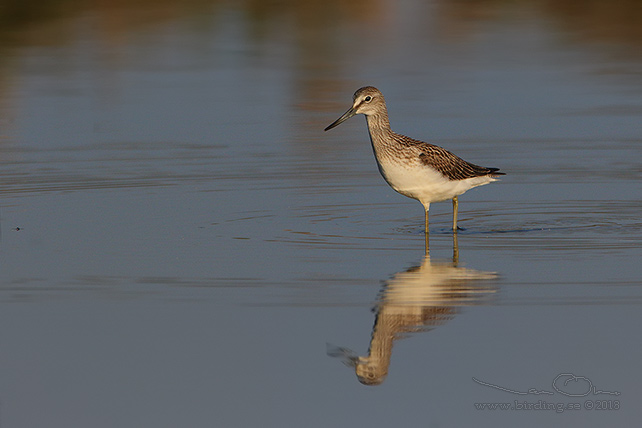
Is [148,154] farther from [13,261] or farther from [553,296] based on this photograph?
[553,296]

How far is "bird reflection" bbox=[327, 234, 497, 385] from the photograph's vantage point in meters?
7.54

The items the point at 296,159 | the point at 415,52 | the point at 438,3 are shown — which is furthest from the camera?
the point at 438,3

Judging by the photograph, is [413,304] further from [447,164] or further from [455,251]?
[447,164]

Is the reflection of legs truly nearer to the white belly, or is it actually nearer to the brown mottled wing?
the white belly

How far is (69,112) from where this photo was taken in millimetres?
18578

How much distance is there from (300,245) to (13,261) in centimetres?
234

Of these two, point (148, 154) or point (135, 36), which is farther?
point (135, 36)

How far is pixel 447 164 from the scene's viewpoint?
1202cm

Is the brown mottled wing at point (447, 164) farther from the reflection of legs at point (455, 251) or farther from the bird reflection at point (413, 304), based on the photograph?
the bird reflection at point (413, 304)

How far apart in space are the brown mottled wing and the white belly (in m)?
0.07

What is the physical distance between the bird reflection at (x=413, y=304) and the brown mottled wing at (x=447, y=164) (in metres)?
1.62

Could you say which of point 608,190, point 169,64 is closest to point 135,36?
point 169,64

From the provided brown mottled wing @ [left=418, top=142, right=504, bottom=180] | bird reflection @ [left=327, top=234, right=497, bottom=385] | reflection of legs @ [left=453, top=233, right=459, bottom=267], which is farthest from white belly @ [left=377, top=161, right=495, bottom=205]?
bird reflection @ [left=327, top=234, right=497, bottom=385]

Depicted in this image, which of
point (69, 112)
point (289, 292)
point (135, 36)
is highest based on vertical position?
point (135, 36)
